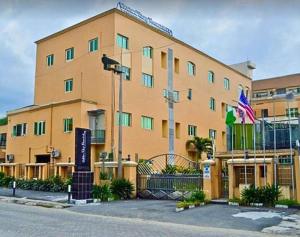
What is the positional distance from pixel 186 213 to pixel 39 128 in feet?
86.7

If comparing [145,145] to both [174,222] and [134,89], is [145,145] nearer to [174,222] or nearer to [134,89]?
[134,89]

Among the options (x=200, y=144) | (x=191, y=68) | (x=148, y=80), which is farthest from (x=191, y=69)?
(x=200, y=144)

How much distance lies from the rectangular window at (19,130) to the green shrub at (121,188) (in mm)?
21588

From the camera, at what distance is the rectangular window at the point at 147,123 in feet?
134

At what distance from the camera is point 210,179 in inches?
837

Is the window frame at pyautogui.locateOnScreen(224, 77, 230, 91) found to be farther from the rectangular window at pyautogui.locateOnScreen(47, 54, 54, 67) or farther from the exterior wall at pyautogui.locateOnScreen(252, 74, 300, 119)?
the rectangular window at pyautogui.locateOnScreen(47, 54, 54, 67)

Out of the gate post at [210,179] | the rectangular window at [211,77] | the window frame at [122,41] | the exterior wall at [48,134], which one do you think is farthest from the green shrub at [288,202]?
the rectangular window at [211,77]

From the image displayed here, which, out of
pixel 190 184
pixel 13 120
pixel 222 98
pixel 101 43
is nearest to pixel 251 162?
pixel 190 184

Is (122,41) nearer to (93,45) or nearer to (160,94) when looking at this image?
(93,45)

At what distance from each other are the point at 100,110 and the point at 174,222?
73.1 feet

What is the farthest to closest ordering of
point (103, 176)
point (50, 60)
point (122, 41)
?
point (50, 60) < point (122, 41) < point (103, 176)

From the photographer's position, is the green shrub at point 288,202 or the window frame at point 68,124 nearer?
the green shrub at point 288,202

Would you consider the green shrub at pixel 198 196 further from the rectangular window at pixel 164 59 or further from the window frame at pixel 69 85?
the rectangular window at pixel 164 59

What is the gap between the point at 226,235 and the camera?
1225 centimetres
